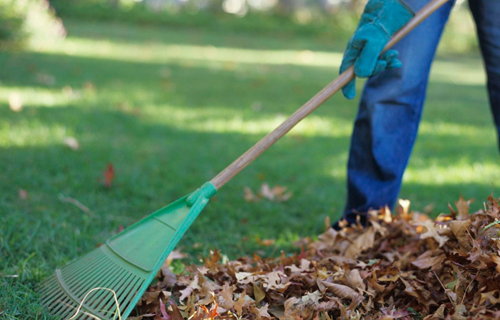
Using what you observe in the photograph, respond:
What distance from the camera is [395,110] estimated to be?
87.5 inches

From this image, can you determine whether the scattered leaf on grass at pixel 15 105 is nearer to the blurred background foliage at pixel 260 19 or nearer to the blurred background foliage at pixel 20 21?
the blurred background foliage at pixel 20 21

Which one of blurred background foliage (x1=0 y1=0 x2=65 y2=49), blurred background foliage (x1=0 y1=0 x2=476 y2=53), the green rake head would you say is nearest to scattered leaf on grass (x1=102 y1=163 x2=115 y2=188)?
the green rake head

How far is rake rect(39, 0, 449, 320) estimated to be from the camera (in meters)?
1.62

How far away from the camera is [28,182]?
2.75m

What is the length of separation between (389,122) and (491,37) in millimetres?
638

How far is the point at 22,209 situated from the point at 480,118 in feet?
15.7

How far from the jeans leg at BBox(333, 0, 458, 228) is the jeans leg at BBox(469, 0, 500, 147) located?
0.21 meters

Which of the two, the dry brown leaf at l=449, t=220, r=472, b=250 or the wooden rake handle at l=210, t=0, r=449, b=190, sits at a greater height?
the wooden rake handle at l=210, t=0, r=449, b=190

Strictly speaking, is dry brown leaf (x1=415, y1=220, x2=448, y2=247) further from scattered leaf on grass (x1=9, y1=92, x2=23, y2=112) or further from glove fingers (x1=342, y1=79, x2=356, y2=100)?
scattered leaf on grass (x1=9, y1=92, x2=23, y2=112)

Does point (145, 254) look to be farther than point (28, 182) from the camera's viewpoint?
No

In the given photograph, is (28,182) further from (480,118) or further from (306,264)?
(480,118)

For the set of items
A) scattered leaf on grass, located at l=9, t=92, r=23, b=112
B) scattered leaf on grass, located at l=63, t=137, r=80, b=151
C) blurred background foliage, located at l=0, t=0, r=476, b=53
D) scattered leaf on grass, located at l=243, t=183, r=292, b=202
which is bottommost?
blurred background foliage, located at l=0, t=0, r=476, b=53

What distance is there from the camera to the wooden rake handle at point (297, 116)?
183 centimetres

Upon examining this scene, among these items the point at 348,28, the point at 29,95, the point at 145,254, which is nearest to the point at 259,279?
the point at 145,254
